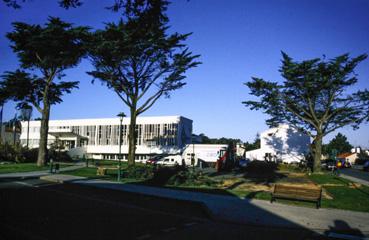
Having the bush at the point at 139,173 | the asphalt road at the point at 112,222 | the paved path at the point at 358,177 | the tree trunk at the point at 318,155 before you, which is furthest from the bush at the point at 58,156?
the paved path at the point at 358,177

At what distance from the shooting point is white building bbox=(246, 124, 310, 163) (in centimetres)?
5953

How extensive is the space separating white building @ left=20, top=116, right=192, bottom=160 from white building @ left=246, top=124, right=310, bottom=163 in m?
15.2

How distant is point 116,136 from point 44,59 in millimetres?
35166

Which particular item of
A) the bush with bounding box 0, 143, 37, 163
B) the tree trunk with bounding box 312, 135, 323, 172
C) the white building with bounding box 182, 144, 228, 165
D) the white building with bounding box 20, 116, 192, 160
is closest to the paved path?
the tree trunk with bounding box 312, 135, 323, 172

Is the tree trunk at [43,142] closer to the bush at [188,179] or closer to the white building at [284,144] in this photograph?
the bush at [188,179]

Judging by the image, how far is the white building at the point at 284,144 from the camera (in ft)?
195

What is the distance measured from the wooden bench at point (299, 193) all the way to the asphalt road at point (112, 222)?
382 centimetres

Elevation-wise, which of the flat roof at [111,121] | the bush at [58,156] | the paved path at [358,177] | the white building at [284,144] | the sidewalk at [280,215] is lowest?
the sidewalk at [280,215]

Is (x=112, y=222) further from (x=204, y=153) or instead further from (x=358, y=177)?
(x=204, y=153)

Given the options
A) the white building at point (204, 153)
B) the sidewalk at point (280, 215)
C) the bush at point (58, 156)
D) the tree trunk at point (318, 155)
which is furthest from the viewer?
the white building at point (204, 153)

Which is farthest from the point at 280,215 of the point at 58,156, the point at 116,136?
the point at 116,136

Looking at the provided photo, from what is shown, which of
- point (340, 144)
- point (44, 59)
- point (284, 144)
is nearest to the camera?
point (44, 59)

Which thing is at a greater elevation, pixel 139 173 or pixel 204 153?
pixel 204 153

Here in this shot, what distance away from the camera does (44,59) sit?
1251 inches
